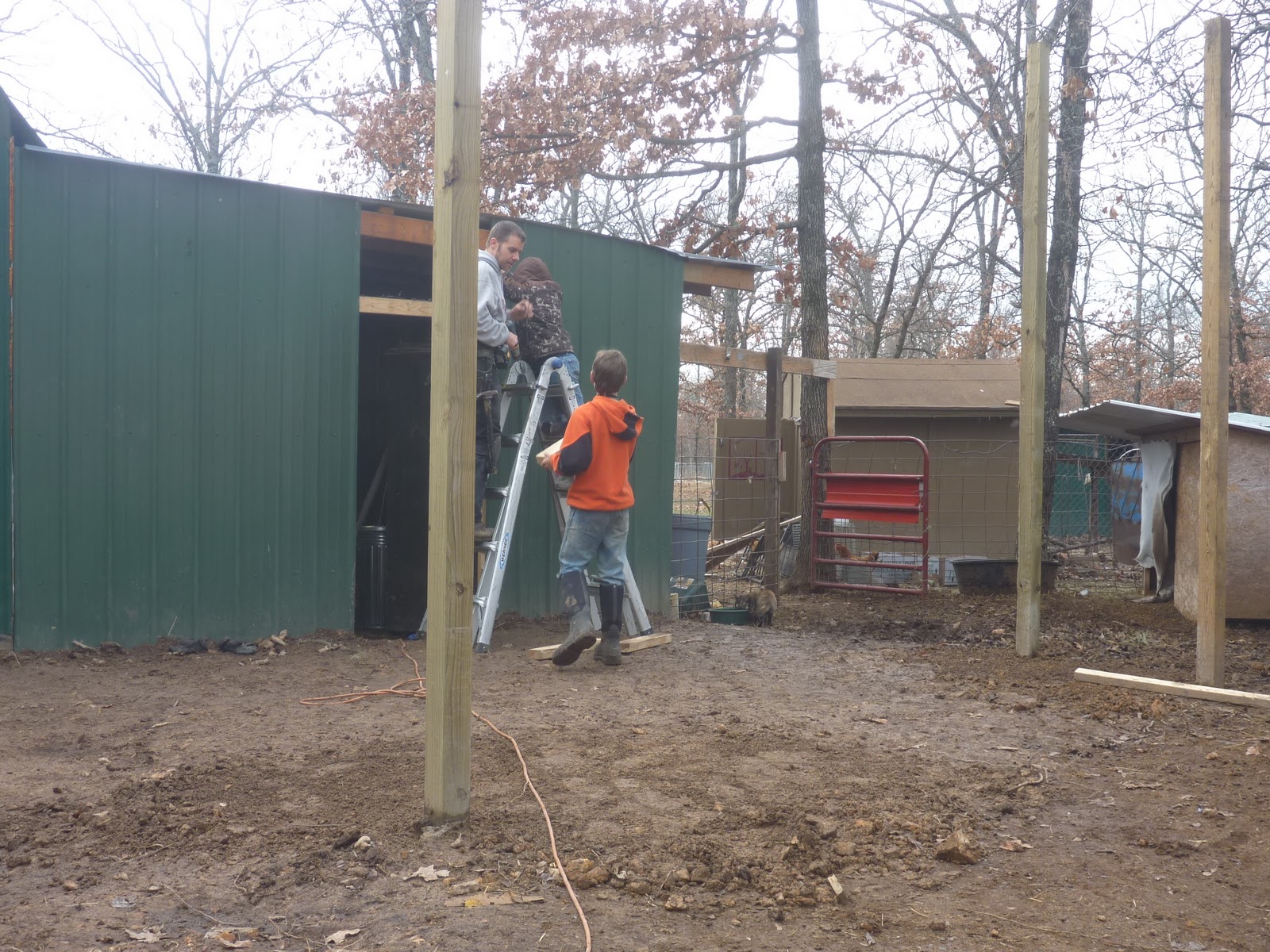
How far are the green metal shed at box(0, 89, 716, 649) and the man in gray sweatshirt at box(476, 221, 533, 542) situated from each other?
96 centimetres

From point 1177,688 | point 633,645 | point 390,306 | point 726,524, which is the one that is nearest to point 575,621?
point 633,645

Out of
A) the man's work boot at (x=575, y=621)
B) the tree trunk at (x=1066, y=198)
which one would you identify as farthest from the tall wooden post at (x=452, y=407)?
the tree trunk at (x=1066, y=198)

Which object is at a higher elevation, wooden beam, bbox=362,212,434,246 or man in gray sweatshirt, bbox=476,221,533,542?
wooden beam, bbox=362,212,434,246

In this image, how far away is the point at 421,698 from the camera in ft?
17.2

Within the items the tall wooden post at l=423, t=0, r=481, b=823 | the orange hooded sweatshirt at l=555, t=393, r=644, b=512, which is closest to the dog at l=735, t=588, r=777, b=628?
the orange hooded sweatshirt at l=555, t=393, r=644, b=512

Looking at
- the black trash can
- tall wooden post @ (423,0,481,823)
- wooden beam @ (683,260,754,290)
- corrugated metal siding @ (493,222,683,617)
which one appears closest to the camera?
tall wooden post @ (423,0,481,823)

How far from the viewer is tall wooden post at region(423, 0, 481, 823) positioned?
10.6ft

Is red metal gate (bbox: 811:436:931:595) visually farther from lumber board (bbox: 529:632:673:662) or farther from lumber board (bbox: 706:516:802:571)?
lumber board (bbox: 529:632:673:662)

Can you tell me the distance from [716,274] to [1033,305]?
10.1 feet

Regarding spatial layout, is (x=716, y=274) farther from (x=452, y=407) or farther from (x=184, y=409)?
(x=452, y=407)

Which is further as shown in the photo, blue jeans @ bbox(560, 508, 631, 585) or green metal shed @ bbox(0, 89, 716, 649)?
blue jeans @ bbox(560, 508, 631, 585)

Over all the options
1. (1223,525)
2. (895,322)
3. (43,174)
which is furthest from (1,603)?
(895,322)

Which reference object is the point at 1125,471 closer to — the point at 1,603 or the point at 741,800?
the point at 741,800

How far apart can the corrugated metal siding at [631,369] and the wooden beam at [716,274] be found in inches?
7.7
